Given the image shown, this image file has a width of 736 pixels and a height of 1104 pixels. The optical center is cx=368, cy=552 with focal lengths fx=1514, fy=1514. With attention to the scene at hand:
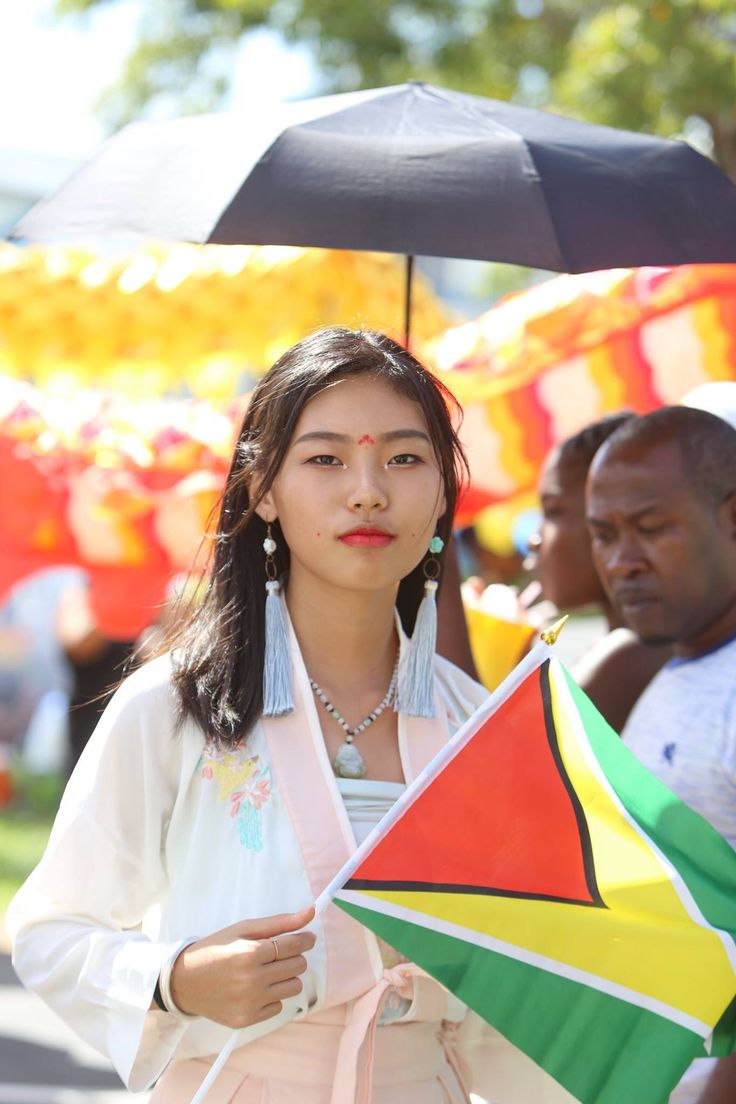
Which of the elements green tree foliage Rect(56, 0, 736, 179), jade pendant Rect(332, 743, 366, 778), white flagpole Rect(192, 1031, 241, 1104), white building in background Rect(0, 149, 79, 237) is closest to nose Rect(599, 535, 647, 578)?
jade pendant Rect(332, 743, 366, 778)

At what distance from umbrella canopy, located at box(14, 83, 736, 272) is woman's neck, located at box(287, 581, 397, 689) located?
0.72 meters

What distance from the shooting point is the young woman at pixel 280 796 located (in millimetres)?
1900

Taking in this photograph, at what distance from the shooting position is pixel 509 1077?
215 cm

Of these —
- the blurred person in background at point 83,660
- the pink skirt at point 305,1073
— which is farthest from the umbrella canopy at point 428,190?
the blurred person in background at point 83,660

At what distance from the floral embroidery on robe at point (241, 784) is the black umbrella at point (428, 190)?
1002 mm

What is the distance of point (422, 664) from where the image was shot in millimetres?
2209

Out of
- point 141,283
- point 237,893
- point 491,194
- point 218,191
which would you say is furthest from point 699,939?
point 141,283

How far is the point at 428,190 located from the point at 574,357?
3.02 meters

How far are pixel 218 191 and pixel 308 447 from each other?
851 millimetres

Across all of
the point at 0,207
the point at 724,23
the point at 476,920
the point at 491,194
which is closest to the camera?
the point at 476,920

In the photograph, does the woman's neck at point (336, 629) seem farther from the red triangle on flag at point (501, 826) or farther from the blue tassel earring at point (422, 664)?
the red triangle on flag at point (501, 826)

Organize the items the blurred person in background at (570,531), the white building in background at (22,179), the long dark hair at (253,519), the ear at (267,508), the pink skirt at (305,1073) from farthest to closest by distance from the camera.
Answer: the white building in background at (22,179)
the blurred person in background at (570,531)
the ear at (267,508)
the long dark hair at (253,519)
the pink skirt at (305,1073)

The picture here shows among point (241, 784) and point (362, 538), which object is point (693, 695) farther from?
point (241, 784)

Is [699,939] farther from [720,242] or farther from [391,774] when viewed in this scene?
[720,242]
